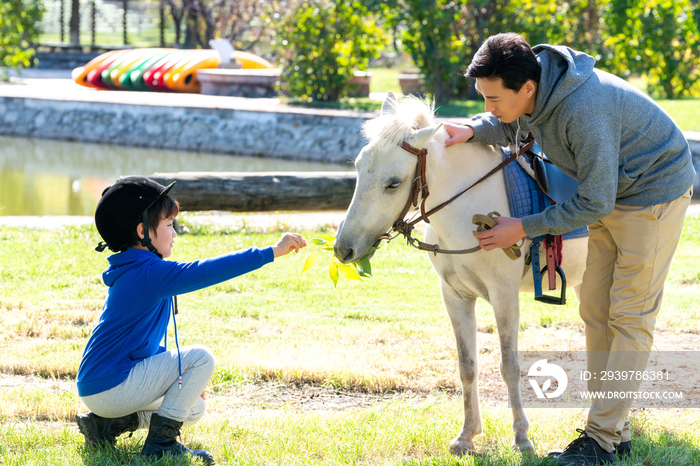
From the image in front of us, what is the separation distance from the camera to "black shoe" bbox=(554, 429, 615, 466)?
3.24 metres

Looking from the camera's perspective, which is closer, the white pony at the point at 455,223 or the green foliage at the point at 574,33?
the white pony at the point at 455,223

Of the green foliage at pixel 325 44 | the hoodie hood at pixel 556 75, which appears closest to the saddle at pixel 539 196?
the hoodie hood at pixel 556 75

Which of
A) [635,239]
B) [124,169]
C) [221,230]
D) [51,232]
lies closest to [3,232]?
[51,232]

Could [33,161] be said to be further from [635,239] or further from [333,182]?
[635,239]

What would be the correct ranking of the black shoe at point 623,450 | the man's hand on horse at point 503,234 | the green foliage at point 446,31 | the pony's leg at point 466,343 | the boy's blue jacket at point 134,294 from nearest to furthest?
the boy's blue jacket at point 134,294 < the man's hand on horse at point 503,234 < the black shoe at point 623,450 < the pony's leg at point 466,343 < the green foliage at point 446,31

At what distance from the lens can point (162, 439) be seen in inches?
126

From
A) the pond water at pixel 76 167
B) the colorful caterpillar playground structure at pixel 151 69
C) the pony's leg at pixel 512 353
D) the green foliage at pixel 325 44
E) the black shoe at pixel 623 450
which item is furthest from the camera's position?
the colorful caterpillar playground structure at pixel 151 69

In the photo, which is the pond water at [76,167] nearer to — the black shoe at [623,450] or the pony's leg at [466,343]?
the pony's leg at [466,343]

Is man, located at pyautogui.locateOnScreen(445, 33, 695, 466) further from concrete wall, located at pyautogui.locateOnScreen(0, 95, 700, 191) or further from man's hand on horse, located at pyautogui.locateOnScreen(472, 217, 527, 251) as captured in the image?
concrete wall, located at pyautogui.locateOnScreen(0, 95, 700, 191)

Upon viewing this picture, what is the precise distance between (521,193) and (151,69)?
20.7 m

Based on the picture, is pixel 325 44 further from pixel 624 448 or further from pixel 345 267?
pixel 624 448

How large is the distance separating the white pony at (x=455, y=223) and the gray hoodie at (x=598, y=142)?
391 mm

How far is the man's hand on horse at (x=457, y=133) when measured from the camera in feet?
11.5

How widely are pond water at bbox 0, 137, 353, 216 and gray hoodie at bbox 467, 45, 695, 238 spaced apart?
349 inches
